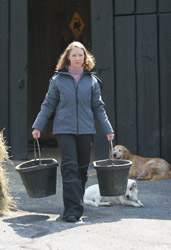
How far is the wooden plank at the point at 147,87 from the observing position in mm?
8016

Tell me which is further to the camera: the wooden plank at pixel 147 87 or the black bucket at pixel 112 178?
the wooden plank at pixel 147 87

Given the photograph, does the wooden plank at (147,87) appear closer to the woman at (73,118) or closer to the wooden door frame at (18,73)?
the wooden door frame at (18,73)

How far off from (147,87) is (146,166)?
143 centimetres

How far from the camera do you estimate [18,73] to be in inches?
336

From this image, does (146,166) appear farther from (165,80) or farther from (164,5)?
(164,5)

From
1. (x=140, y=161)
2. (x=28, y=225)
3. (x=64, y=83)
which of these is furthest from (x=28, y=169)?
(x=140, y=161)

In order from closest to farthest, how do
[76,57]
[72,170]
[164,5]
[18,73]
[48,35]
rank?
[72,170] → [76,57] → [164,5] → [18,73] → [48,35]

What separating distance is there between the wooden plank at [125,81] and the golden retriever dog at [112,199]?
8.52 ft

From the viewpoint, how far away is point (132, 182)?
560 cm

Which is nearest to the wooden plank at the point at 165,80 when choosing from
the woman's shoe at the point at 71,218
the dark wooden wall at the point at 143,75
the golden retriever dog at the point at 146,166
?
the dark wooden wall at the point at 143,75

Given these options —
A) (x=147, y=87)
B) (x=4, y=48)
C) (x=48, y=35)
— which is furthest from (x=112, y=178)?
(x=48, y=35)

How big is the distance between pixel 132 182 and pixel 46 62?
24.4 feet

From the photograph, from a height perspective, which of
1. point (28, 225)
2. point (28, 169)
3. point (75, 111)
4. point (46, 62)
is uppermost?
point (46, 62)

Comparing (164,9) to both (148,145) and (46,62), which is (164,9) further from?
(46,62)
